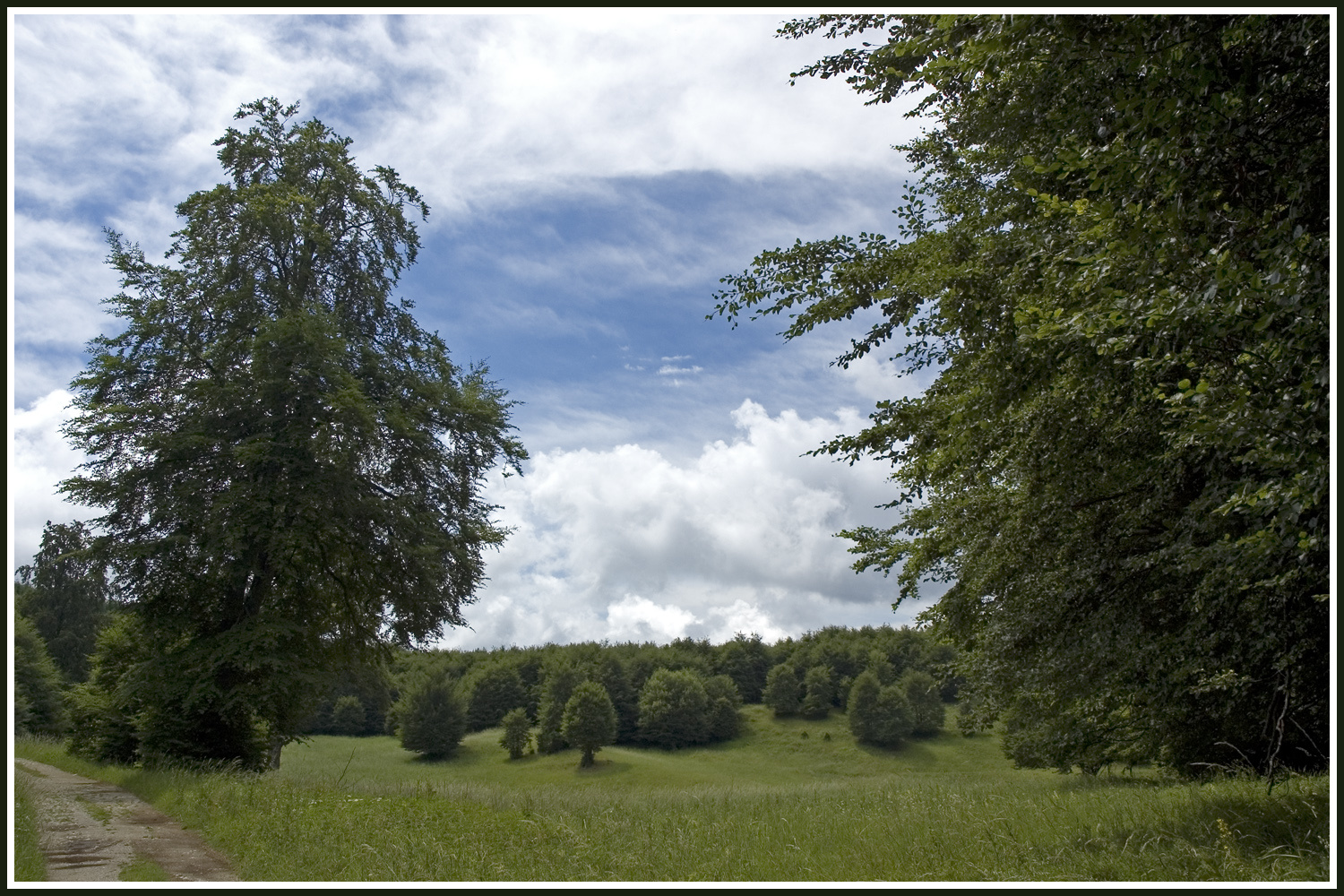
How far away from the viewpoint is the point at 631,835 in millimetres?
10383

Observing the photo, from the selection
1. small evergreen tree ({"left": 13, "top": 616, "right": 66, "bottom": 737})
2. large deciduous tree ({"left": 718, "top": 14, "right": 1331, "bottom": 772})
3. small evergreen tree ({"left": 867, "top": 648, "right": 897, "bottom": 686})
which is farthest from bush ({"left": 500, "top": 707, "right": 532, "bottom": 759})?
large deciduous tree ({"left": 718, "top": 14, "right": 1331, "bottom": 772})

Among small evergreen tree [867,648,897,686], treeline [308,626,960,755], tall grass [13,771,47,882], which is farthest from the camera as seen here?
small evergreen tree [867,648,897,686]

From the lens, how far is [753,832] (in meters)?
10.5

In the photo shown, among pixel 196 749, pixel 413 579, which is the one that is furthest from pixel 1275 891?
pixel 196 749

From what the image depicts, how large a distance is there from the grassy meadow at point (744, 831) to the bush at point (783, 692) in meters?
78.0

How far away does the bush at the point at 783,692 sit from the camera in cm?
9181

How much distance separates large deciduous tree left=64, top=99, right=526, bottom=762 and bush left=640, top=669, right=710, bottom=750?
2277 inches

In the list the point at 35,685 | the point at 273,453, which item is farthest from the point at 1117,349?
the point at 35,685

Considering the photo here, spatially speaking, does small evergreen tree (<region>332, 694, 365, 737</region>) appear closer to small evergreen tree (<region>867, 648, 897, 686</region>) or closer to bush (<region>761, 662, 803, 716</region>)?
bush (<region>761, 662, 803, 716</region>)

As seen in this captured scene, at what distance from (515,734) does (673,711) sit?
1735 cm

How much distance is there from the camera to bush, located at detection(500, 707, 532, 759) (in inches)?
2606

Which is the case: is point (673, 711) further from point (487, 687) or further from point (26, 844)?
point (26, 844)

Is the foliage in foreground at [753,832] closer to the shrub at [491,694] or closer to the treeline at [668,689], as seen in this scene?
the treeline at [668,689]

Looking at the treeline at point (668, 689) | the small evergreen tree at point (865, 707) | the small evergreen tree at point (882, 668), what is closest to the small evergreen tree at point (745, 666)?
the treeline at point (668, 689)
